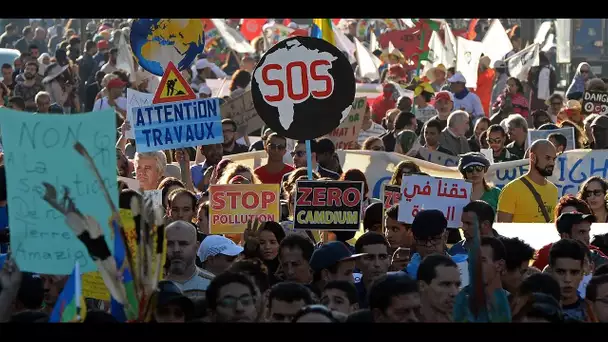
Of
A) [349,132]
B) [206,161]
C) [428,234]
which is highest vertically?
[349,132]

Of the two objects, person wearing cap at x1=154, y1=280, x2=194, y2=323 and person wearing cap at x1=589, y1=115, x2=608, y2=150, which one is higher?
person wearing cap at x1=589, y1=115, x2=608, y2=150

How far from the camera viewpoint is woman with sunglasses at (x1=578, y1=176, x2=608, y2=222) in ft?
30.7

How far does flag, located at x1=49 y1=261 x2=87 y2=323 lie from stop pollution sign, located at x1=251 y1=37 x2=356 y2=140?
3.80m

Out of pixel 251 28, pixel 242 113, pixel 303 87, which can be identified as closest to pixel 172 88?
pixel 303 87

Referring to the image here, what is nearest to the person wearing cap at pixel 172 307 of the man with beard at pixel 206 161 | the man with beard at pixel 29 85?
the man with beard at pixel 206 161

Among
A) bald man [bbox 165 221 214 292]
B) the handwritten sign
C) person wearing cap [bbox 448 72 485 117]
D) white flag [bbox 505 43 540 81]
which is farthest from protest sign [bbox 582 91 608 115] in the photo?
the handwritten sign

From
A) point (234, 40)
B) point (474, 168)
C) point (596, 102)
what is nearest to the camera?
point (474, 168)

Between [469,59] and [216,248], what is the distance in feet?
43.3

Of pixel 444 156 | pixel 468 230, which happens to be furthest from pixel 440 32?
pixel 468 230

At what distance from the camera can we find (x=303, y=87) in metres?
8.77

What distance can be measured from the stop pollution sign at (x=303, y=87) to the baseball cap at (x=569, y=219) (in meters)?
1.55

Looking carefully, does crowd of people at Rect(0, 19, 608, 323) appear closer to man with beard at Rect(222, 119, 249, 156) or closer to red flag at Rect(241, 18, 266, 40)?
man with beard at Rect(222, 119, 249, 156)

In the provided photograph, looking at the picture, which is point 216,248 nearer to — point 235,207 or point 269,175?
point 235,207
